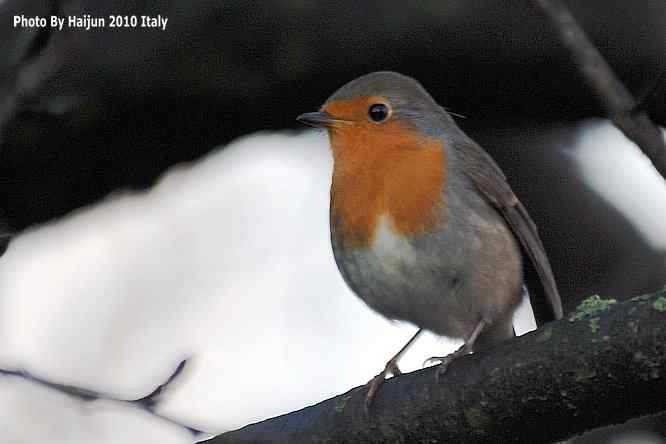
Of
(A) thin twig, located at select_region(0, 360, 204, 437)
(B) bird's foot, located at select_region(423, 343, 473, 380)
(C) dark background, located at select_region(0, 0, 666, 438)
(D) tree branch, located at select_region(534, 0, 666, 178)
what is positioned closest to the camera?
(A) thin twig, located at select_region(0, 360, 204, 437)

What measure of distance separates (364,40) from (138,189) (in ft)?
3.31

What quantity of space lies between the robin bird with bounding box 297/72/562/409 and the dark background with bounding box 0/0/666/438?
0.98ft

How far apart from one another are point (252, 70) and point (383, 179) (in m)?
0.79

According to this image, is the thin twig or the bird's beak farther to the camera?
the bird's beak

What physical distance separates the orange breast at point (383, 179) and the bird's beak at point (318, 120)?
1.2 inches

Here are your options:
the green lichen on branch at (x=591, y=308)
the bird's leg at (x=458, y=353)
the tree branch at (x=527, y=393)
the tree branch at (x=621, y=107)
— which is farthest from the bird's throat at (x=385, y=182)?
the tree branch at (x=621, y=107)

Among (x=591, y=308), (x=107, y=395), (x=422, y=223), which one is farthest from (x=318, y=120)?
(x=107, y=395)

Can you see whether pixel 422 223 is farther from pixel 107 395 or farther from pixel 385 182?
pixel 107 395

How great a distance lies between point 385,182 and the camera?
3.58 m

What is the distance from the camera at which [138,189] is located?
14.6 ft

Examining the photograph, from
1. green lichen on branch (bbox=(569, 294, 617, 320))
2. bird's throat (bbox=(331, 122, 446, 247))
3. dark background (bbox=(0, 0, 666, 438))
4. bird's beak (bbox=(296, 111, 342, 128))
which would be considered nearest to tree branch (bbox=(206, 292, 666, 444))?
green lichen on branch (bbox=(569, 294, 617, 320))

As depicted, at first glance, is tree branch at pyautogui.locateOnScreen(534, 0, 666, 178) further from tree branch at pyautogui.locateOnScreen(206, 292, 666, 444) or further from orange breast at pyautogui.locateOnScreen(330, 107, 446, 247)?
orange breast at pyautogui.locateOnScreen(330, 107, 446, 247)

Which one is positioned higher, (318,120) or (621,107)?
(318,120)

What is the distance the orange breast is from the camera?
11.3 feet
